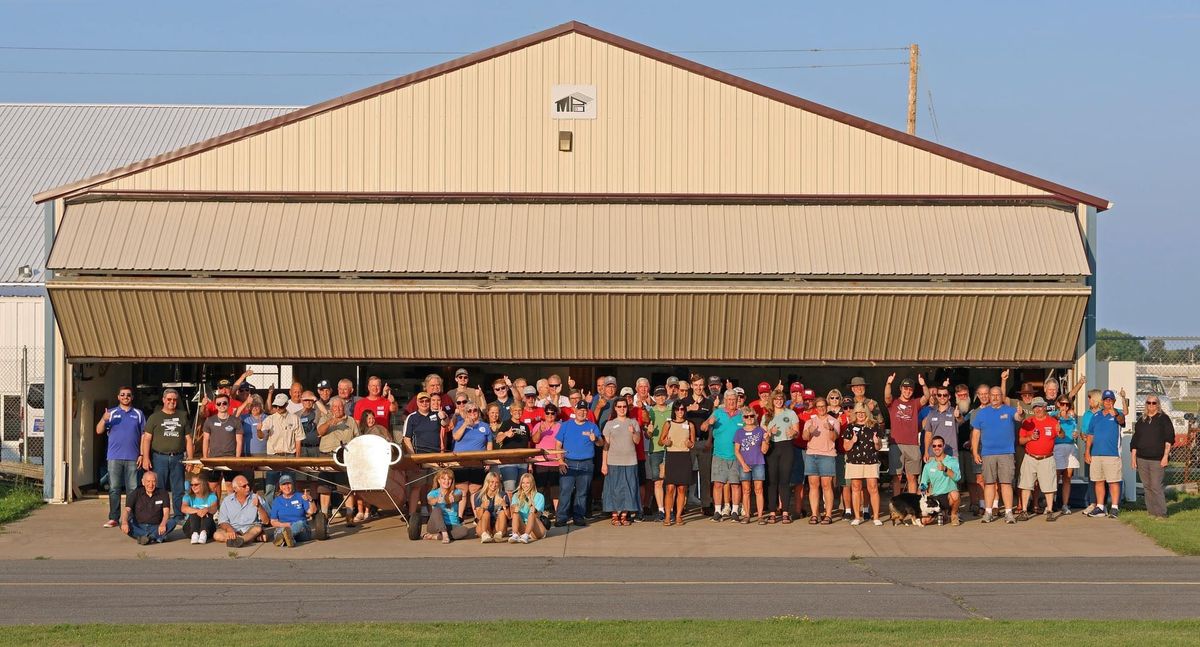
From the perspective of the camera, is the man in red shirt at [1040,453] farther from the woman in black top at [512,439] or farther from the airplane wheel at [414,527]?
the airplane wheel at [414,527]

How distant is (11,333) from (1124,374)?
60.8 feet

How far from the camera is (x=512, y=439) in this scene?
18641 mm

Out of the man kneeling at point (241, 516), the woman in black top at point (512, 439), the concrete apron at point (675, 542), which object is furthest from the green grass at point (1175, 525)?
the man kneeling at point (241, 516)

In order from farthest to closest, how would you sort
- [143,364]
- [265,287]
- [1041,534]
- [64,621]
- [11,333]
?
[11,333], [143,364], [265,287], [1041,534], [64,621]

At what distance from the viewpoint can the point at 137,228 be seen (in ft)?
68.0

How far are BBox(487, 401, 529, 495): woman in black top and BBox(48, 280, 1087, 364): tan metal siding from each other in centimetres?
208

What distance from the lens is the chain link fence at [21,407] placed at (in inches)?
904

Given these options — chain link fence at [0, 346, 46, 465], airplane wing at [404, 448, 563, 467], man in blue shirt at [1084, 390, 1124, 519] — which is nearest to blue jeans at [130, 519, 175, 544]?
airplane wing at [404, 448, 563, 467]

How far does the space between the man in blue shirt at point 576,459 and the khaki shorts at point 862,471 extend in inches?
125

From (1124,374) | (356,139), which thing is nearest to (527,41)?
(356,139)

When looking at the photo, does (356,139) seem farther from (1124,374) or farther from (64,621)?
(1124,374)

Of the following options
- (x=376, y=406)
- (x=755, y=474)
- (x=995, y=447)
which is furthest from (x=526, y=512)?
(x=995, y=447)

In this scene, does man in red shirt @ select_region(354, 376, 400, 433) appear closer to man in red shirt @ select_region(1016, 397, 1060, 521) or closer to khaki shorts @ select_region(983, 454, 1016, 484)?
khaki shorts @ select_region(983, 454, 1016, 484)

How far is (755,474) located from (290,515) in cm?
582
